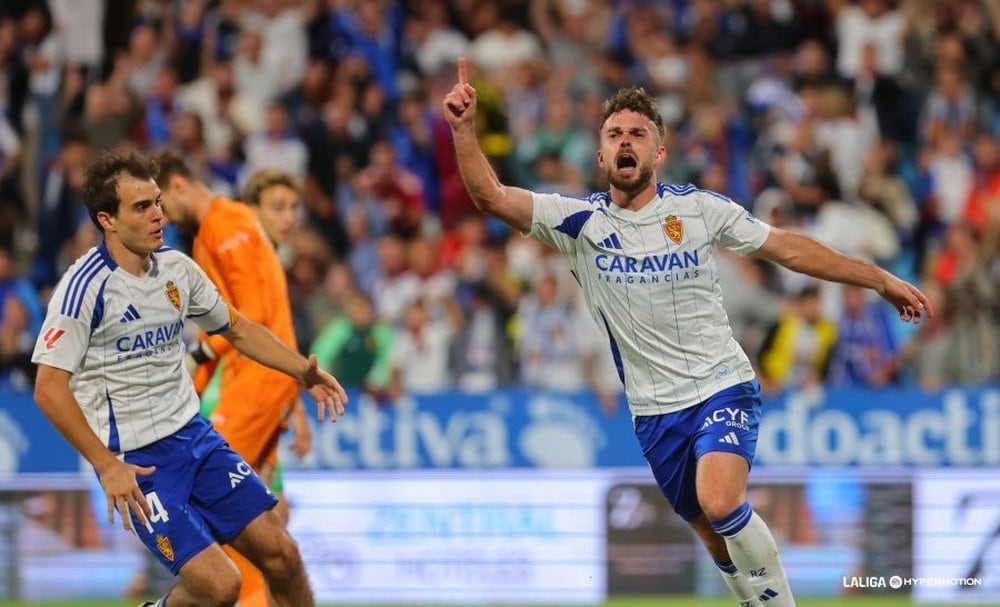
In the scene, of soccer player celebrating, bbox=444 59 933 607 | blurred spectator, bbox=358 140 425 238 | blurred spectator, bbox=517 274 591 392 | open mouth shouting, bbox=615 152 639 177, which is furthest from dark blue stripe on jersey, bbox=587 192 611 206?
blurred spectator, bbox=358 140 425 238

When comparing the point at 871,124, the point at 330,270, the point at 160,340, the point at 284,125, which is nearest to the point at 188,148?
the point at 284,125

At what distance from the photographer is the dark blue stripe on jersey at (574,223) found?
7.92 metres

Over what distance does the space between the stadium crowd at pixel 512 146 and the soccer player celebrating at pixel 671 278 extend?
667 centimetres

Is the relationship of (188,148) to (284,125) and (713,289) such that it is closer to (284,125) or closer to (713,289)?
(284,125)

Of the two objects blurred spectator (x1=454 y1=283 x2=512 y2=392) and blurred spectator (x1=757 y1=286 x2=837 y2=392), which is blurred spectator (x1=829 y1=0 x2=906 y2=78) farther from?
blurred spectator (x1=454 y1=283 x2=512 y2=392)

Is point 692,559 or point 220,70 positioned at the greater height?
point 220,70

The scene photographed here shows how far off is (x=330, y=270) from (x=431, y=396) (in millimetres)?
2247

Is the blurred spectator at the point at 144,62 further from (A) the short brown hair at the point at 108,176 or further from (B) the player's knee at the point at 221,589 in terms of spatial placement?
(B) the player's knee at the point at 221,589

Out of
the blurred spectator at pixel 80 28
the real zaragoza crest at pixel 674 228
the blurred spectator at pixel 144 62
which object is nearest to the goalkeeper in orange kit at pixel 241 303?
the real zaragoza crest at pixel 674 228

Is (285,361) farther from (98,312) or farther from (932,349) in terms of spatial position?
(932,349)

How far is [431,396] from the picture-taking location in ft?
48.2

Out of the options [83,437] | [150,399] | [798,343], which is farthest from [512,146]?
[83,437]

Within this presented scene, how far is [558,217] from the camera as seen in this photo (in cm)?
791

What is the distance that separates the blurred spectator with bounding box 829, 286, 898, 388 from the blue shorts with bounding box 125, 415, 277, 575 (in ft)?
27.8
